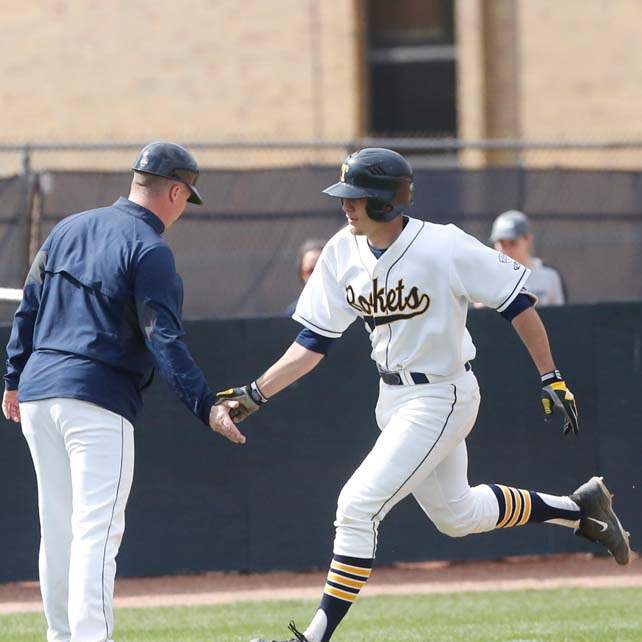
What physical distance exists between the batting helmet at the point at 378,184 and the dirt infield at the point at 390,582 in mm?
3178

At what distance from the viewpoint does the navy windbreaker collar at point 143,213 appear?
545 centimetres

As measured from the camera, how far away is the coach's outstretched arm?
5.88 metres

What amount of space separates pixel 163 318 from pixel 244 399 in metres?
0.79

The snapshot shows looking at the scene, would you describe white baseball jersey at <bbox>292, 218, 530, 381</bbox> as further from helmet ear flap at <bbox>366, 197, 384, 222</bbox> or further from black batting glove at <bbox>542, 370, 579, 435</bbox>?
black batting glove at <bbox>542, 370, 579, 435</bbox>

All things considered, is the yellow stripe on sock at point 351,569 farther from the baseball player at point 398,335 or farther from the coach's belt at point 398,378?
the coach's belt at point 398,378

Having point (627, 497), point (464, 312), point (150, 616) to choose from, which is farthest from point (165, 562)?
point (464, 312)

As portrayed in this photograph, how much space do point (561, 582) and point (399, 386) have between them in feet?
9.84

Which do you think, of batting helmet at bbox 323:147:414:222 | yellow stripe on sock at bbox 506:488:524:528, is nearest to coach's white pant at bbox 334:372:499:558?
yellow stripe on sock at bbox 506:488:524:528

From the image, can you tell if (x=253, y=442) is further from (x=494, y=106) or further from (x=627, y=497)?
(x=494, y=106)

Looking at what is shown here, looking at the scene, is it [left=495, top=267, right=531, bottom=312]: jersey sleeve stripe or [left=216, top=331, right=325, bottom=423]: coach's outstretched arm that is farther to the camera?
[left=216, top=331, right=325, bottom=423]: coach's outstretched arm

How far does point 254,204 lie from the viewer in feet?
38.0

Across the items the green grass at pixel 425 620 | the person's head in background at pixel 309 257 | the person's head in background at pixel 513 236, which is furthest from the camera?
the person's head in background at pixel 513 236

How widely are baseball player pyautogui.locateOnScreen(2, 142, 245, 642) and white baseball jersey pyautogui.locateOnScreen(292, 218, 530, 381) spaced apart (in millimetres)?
758

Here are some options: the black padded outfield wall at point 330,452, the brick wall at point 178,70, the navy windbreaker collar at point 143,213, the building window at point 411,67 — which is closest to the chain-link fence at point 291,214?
the black padded outfield wall at point 330,452
